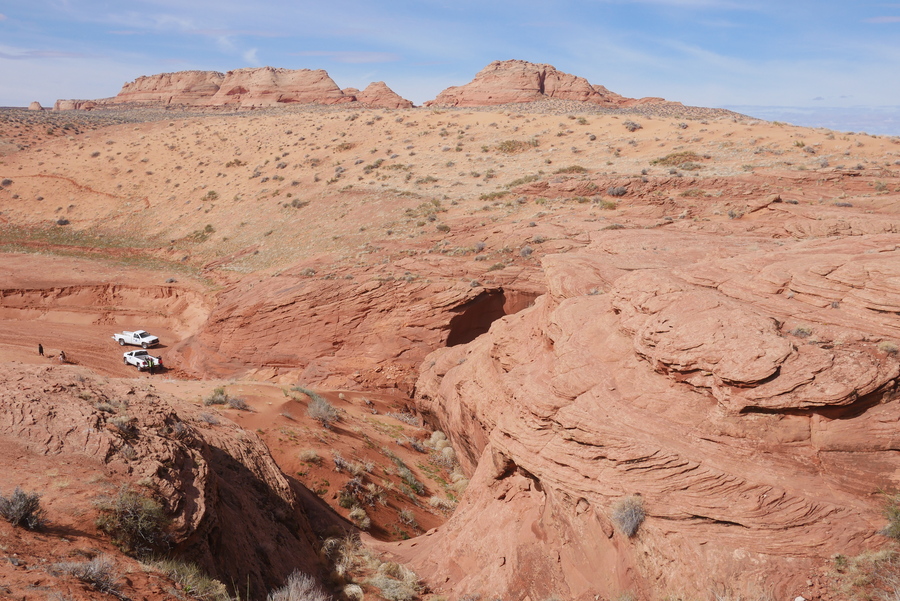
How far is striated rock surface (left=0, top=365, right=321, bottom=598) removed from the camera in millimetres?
6480

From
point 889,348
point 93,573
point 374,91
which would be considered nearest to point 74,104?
point 374,91

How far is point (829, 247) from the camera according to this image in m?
10.7

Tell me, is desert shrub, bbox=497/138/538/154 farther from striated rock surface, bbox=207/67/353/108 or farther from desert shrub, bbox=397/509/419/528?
striated rock surface, bbox=207/67/353/108

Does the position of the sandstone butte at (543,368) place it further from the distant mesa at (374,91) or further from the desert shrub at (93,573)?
the distant mesa at (374,91)

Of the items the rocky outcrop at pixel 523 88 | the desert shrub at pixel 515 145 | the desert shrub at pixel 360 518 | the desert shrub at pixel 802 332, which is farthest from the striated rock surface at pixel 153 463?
the rocky outcrop at pixel 523 88

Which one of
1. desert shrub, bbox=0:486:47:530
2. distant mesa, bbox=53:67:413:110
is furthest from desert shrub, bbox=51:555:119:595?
distant mesa, bbox=53:67:413:110

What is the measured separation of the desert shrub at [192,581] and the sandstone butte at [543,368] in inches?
23.1

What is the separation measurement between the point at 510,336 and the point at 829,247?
745 cm

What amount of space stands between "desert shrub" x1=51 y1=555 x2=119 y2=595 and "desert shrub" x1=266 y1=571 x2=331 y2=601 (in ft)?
7.66

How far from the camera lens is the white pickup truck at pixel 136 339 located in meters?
26.3

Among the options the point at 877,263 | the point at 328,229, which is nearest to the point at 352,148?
the point at 328,229

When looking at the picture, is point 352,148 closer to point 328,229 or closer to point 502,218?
point 328,229

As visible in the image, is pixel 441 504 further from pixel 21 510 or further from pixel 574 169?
pixel 574 169

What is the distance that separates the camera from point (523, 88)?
85.8 m
